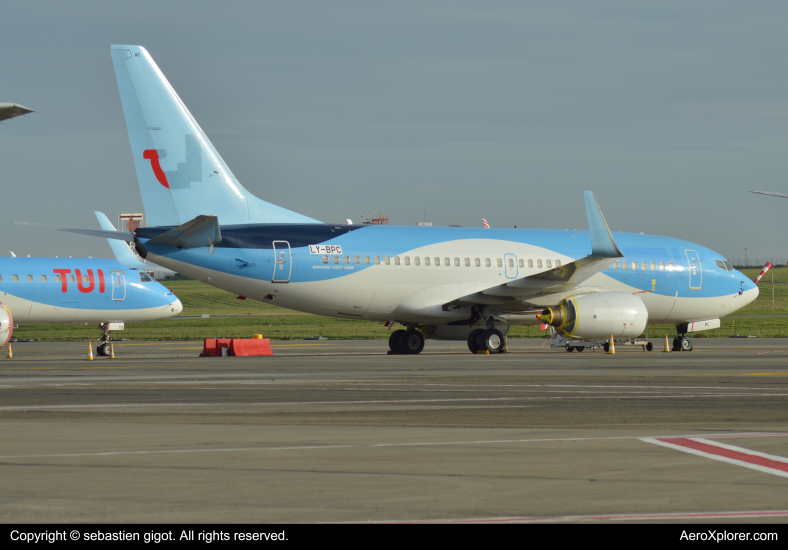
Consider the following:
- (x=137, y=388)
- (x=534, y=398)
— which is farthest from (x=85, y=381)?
(x=534, y=398)

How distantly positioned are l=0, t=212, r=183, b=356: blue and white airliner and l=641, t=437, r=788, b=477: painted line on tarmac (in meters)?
29.8

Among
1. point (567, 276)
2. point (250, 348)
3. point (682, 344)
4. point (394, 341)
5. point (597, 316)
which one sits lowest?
point (682, 344)

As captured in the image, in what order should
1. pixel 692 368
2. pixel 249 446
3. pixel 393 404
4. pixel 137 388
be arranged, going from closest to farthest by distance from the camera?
pixel 249 446
pixel 393 404
pixel 137 388
pixel 692 368

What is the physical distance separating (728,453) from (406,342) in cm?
2379

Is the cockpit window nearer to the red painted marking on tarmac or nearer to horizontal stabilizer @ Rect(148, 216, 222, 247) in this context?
horizontal stabilizer @ Rect(148, 216, 222, 247)

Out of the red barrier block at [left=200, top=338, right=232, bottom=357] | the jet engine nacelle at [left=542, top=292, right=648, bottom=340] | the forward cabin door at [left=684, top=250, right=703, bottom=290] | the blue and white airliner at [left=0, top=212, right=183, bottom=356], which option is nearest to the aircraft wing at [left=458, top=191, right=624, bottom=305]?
the jet engine nacelle at [left=542, top=292, right=648, bottom=340]

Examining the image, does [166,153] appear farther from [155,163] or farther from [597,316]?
[597,316]

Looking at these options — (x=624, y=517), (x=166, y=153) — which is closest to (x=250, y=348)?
(x=166, y=153)

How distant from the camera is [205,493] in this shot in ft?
22.5

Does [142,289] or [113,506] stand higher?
[142,289]

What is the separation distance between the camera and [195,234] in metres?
26.5

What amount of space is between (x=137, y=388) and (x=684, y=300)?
2416 centimetres

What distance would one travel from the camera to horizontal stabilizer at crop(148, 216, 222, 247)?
2603 centimetres

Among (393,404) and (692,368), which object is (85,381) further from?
(692,368)
